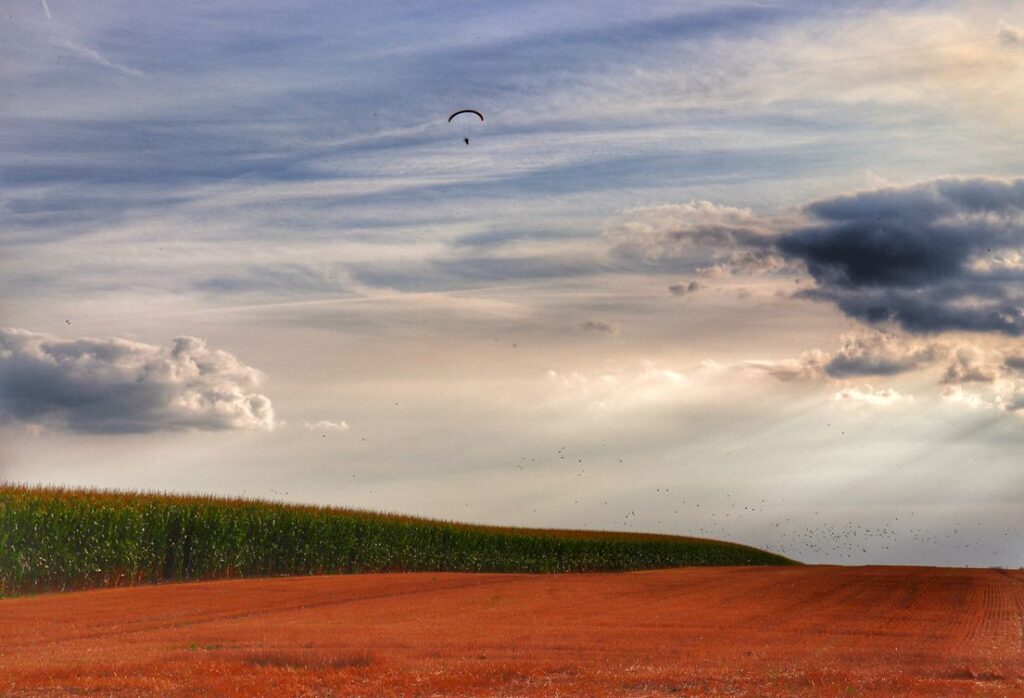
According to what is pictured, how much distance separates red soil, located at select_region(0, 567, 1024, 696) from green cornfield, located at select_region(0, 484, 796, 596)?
142 inches

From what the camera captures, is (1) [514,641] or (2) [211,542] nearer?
(1) [514,641]

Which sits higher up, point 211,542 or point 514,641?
point 211,542

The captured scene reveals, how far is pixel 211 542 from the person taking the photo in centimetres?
3522

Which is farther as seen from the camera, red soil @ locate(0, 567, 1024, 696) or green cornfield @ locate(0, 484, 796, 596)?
green cornfield @ locate(0, 484, 796, 596)

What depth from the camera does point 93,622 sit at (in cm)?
2044

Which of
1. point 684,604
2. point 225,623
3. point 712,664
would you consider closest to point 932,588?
point 684,604

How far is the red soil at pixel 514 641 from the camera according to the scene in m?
12.6

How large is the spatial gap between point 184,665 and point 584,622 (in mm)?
8305

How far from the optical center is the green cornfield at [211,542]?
30625mm

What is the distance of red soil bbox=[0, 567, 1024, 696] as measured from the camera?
496 inches

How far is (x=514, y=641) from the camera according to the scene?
1644cm

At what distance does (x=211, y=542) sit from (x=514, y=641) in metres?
21.5

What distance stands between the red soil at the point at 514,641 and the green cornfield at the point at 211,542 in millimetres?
A: 3598

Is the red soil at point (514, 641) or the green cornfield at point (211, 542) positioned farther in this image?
the green cornfield at point (211, 542)
